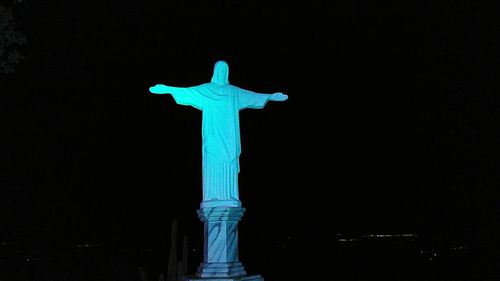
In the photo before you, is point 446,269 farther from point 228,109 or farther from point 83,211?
point 83,211

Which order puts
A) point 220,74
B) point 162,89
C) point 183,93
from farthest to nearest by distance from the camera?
1. point 220,74
2. point 183,93
3. point 162,89

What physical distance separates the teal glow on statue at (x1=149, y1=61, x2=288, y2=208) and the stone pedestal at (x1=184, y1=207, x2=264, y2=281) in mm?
124

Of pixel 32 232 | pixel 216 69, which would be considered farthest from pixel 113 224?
pixel 216 69

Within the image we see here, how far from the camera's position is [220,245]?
22.5 feet

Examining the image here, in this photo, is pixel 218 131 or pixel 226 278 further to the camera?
pixel 218 131

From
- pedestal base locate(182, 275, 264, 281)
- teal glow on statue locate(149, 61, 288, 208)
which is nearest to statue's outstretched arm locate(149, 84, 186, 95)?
teal glow on statue locate(149, 61, 288, 208)

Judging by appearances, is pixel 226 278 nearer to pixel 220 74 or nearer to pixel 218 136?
pixel 218 136

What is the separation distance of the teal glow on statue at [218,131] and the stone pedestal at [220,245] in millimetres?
124

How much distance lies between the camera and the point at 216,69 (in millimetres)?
7520

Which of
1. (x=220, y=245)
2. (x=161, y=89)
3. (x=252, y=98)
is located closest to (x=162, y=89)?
(x=161, y=89)

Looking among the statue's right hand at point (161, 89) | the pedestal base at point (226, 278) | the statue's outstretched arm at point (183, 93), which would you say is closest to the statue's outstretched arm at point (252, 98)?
the statue's outstretched arm at point (183, 93)

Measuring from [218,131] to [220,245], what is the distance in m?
1.60

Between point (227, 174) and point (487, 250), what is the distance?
41.7 meters

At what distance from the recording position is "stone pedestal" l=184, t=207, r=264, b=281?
677 cm
